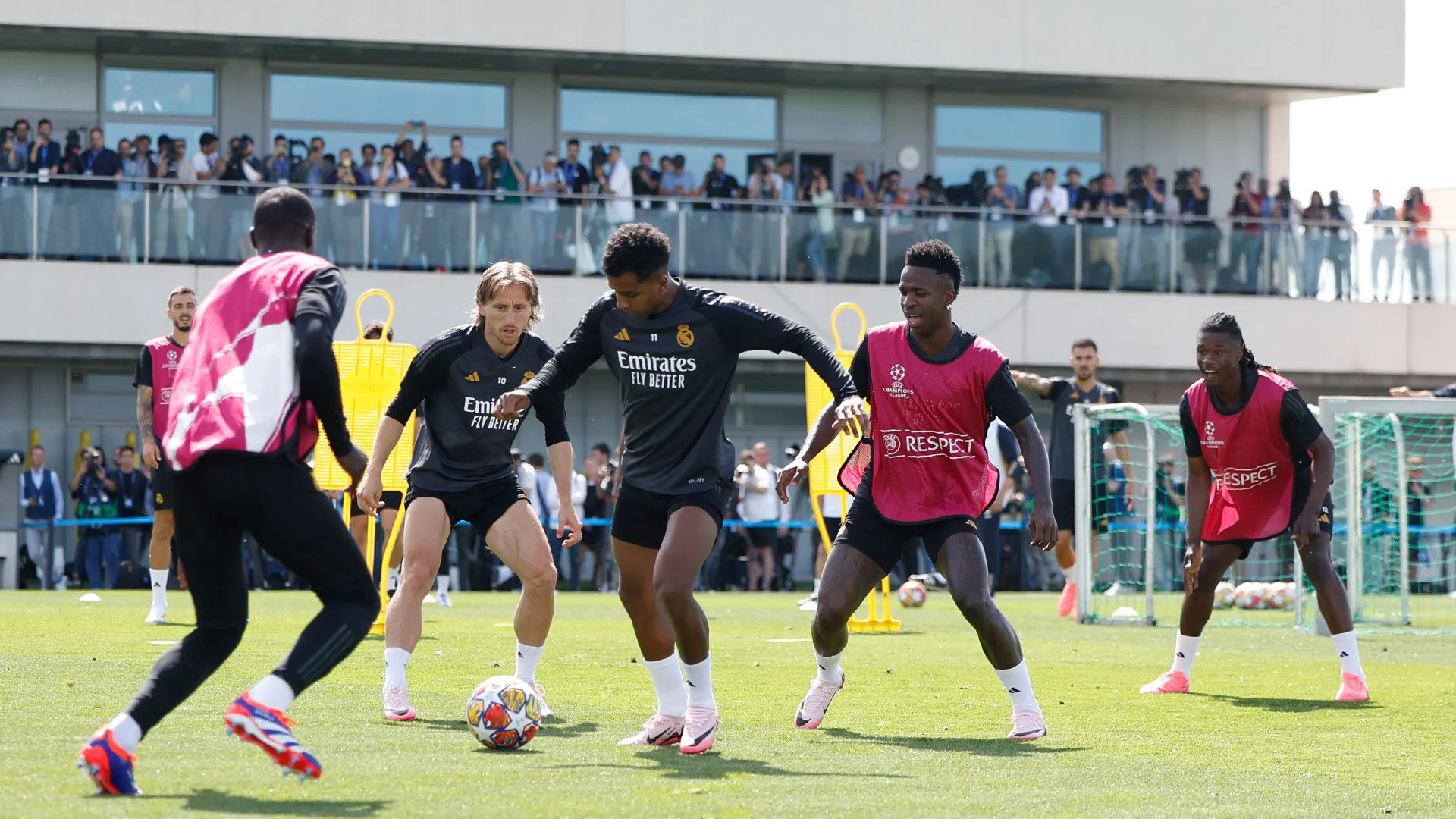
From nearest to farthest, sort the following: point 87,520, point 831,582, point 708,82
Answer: point 831,582 < point 87,520 < point 708,82

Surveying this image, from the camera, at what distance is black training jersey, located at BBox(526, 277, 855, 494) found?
7105 millimetres

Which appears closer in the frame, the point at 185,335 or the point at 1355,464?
the point at 185,335

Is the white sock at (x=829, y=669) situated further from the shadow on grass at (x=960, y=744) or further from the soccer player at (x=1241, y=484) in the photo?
the soccer player at (x=1241, y=484)

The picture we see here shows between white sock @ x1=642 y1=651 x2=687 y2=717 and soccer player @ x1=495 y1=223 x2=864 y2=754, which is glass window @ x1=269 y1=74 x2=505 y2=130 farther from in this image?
white sock @ x1=642 y1=651 x2=687 y2=717

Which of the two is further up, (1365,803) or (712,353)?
(712,353)

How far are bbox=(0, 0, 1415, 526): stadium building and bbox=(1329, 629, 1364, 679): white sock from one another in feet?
53.7

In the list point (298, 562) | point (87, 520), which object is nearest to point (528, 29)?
point (87, 520)

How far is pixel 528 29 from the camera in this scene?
2927cm

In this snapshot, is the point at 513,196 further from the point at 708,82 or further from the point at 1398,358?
the point at 1398,358

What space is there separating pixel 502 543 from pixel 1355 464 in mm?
10465

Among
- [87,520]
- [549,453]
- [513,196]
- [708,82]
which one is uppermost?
[708,82]

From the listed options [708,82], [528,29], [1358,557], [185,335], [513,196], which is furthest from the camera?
[708,82]

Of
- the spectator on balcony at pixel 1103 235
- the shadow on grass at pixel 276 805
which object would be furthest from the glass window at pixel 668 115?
the shadow on grass at pixel 276 805

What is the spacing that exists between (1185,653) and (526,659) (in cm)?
391
